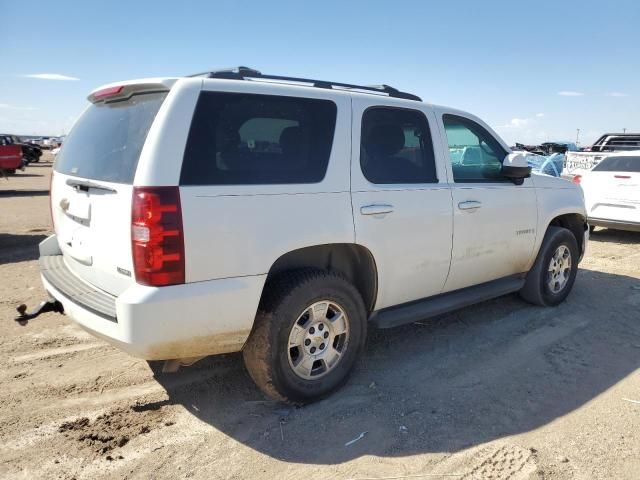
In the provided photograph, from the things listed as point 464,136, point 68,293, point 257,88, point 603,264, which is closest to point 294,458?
point 68,293

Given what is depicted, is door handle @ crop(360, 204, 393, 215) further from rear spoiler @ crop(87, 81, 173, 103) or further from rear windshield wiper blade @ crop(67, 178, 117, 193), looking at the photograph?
rear windshield wiper blade @ crop(67, 178, 117, 193)

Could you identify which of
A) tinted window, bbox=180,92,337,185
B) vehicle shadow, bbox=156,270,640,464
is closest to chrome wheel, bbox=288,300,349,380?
vehicle shadow, bbox=156,270,640,464

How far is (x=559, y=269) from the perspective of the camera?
5.20 m

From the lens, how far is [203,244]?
2.59 metres

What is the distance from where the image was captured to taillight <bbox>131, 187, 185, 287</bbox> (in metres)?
2.47

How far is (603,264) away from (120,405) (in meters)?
6.91

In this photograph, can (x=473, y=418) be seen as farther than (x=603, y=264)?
No

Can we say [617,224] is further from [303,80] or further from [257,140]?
[257,140]

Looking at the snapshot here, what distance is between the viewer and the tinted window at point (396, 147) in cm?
343

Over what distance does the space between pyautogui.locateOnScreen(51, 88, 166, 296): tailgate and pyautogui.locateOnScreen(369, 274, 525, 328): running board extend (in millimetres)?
1842

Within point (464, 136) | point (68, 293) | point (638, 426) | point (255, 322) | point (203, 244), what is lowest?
point (638, 426)

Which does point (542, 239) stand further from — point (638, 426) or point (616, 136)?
point (616, 136)

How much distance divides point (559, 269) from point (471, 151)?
1.84 metres

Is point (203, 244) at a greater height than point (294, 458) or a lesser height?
greater
